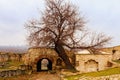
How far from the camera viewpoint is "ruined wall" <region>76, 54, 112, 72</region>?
3127 cm

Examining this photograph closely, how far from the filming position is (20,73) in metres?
28.5

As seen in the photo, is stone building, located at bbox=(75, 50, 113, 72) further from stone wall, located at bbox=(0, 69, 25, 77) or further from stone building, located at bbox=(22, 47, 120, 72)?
stone wall, located at bbox=(0, 69, 25, 77)

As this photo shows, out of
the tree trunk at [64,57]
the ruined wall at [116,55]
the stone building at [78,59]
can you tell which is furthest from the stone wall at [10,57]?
the ruined wall at [116,55]

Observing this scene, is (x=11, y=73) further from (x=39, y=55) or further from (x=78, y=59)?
(x=78, y=59)

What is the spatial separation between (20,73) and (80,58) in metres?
6.44

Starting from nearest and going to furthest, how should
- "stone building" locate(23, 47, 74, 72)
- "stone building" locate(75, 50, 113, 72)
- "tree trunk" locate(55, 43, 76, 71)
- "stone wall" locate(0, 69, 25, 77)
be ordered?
"stone wall" locate(0, 69, 25, 77) < "tree trunk" locate(55, 43, 76, 71) < "stone building" locate(75, 50, 113, 72) < "stone building" locate(23, 47, 74, 72)

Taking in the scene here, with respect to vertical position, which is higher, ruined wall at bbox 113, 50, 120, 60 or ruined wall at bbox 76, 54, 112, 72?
ruined wall at bbox 113, 50, 120, 60

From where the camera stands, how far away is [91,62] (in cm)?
3175

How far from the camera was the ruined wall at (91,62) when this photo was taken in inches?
1231

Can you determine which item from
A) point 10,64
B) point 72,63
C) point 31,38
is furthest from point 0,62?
point 72,63

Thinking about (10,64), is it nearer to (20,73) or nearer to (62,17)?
(20,73)

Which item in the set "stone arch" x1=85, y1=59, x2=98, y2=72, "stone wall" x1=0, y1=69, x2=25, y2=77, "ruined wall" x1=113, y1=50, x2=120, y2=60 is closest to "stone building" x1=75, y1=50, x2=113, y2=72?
"stone arch" x1=85, y1=59, x2=98, y2=72

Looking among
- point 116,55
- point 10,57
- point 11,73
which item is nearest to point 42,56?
point 10,57

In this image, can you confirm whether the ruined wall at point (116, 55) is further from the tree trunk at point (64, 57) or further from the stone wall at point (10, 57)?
the stone wall at point (10, 57)
